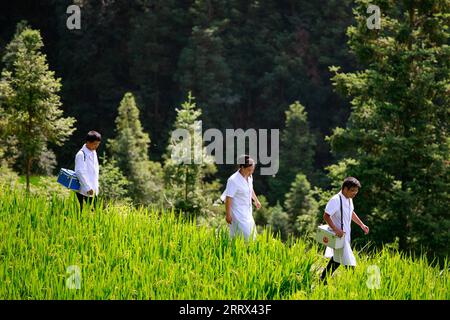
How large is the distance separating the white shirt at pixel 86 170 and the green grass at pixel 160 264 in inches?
13.8

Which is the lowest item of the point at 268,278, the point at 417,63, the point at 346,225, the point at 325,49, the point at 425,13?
the point at 268,278

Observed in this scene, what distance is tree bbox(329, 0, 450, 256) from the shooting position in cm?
1788

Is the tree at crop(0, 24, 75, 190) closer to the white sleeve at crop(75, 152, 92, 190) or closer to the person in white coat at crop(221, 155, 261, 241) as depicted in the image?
the white sleeve at crop(75, 152, 92, 190)

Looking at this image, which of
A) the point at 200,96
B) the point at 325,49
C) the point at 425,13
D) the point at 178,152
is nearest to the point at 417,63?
the point at 425,13

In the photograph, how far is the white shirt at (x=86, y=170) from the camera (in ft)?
32.8

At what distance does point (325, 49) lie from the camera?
62.1 m

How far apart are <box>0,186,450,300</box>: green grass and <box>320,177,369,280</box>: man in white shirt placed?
16 cm

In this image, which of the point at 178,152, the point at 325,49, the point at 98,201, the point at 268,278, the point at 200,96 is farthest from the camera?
the point at 325,49

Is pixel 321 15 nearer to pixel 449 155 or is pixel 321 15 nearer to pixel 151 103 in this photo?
pixel 151 103

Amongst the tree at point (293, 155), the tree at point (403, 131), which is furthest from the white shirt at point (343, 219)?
the tree at point (293, 155)

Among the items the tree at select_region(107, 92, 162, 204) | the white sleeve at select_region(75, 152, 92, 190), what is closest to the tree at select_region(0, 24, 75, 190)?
the tree at select_region(107, 92, 162, 204)

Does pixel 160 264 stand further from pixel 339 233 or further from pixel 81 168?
pixel 81 168

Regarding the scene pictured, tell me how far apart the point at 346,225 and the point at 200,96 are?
49803 mm

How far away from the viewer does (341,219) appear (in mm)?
8539
